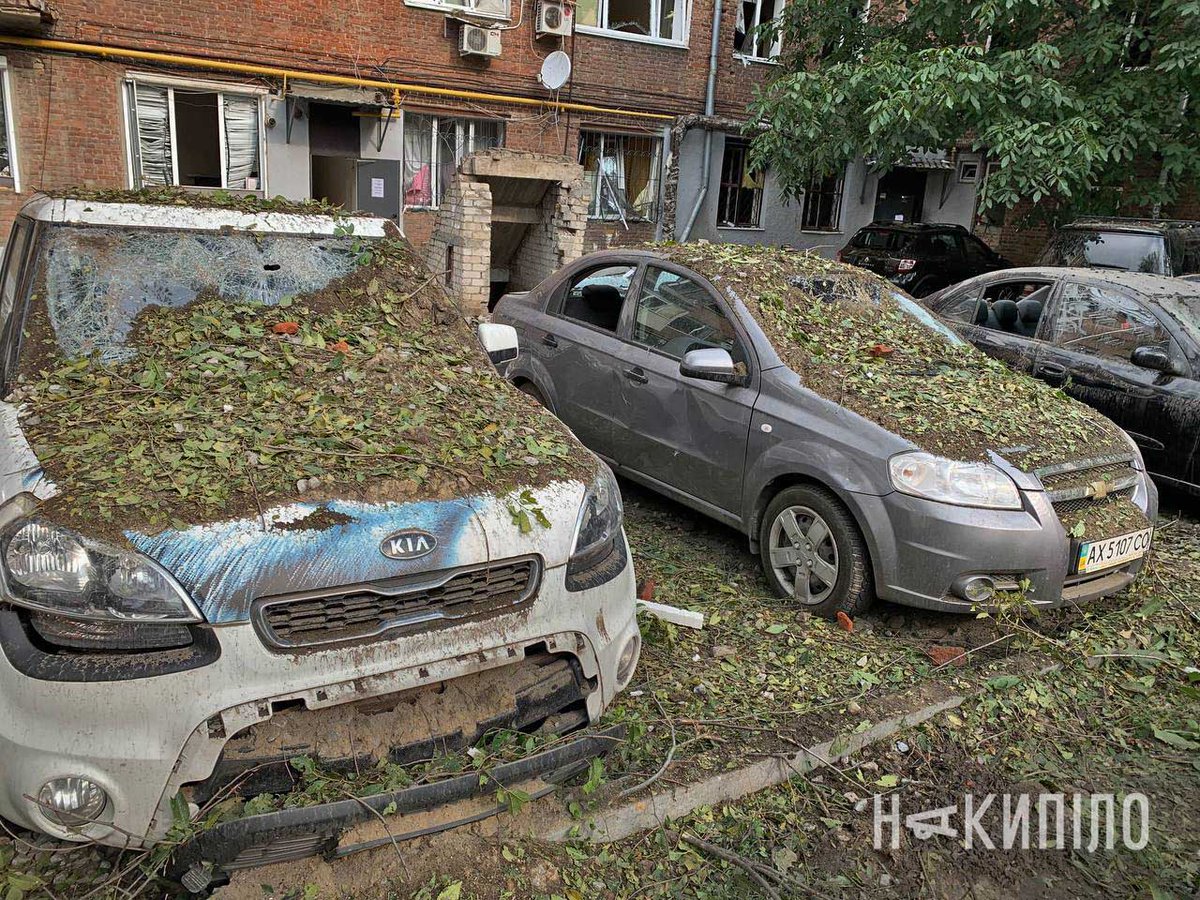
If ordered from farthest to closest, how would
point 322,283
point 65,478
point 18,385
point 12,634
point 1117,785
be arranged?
point 322,283 < point 1117,785 < point 18,385 < point 65,478 < point 12,634

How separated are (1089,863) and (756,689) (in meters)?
1.28

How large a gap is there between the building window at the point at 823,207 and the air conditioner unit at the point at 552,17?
666 cm

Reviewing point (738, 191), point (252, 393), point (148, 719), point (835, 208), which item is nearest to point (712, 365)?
point (252, 393)

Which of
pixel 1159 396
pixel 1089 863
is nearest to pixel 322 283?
pixel 1089 863

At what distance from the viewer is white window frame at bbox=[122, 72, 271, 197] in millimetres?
11828

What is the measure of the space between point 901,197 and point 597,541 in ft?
66.0

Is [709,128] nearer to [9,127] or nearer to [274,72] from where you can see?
[274,72]

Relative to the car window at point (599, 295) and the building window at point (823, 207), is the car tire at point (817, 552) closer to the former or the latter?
the car window at point (599, 295)

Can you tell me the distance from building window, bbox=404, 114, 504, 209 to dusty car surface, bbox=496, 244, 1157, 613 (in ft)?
30.5

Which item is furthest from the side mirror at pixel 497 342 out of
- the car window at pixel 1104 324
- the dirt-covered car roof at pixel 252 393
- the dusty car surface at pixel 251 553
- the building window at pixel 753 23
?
the building window at pixel 753 23

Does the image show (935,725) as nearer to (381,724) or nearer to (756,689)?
(756,689)

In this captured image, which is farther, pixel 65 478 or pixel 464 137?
pixel 464 137

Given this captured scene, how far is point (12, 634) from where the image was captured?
2.13m

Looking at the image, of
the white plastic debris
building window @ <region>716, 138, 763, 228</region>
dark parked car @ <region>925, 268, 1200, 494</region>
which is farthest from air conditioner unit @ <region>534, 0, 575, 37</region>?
the white plastic debris
